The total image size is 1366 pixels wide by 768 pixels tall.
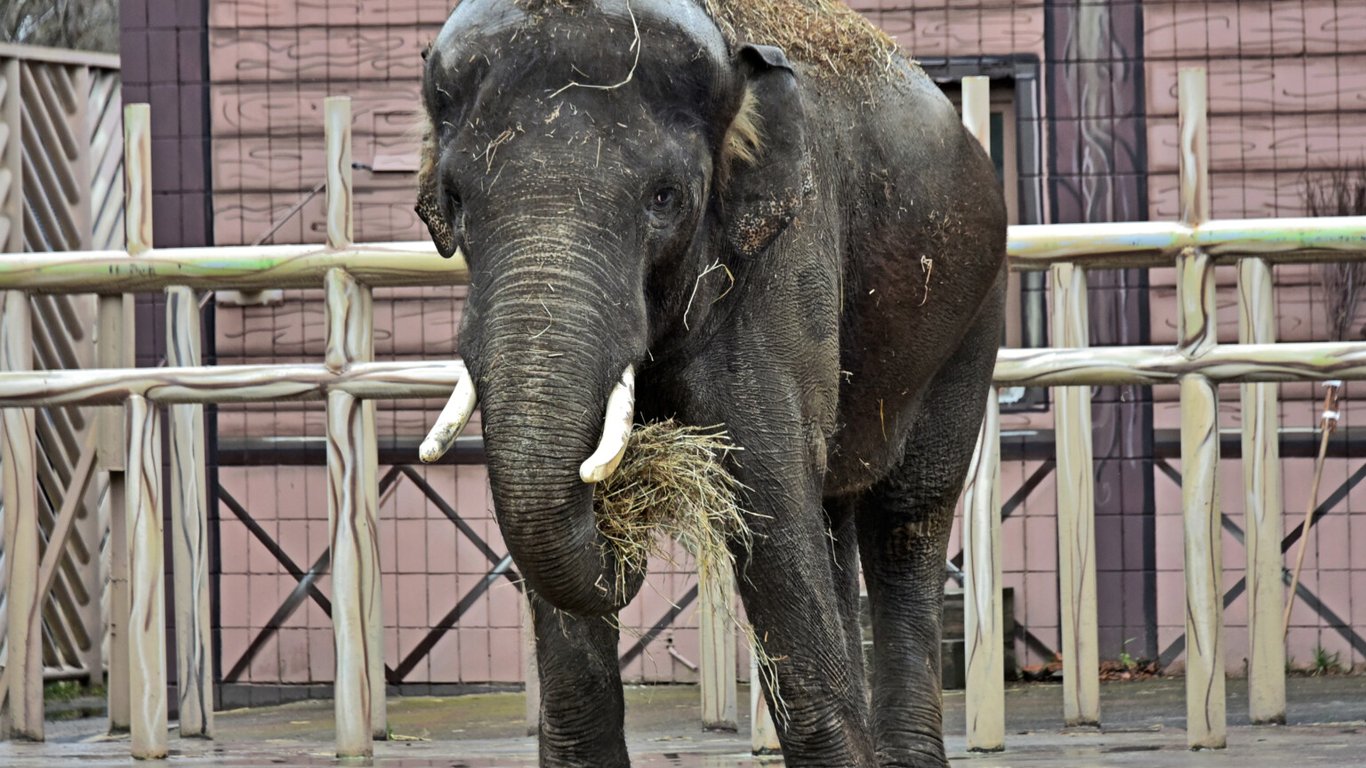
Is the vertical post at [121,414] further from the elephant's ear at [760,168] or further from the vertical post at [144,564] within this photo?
the elephant's ear at [760,168]

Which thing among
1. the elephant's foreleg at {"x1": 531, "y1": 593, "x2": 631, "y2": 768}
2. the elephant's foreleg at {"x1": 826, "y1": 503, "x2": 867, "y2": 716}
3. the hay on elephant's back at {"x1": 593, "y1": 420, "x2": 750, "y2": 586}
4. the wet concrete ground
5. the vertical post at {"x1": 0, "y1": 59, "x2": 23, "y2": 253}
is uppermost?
the vertical post at {"x1": 0, "y1": 59, "x2": 23, "y2": 253}

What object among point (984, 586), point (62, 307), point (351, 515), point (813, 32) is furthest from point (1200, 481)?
point (62, 307)

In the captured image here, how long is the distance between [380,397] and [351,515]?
37 cm

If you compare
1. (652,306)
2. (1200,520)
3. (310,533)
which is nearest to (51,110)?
(310,533)

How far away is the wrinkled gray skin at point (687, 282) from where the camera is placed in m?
3.70

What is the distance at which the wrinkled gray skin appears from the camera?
12.1 ft

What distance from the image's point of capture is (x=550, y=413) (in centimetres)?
361

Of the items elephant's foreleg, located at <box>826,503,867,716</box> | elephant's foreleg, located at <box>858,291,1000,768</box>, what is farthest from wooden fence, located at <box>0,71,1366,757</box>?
elephant's foreleg, located at <box>826,503,867,716</box>

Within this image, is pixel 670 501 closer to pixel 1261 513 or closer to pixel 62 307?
pixel 1261 513

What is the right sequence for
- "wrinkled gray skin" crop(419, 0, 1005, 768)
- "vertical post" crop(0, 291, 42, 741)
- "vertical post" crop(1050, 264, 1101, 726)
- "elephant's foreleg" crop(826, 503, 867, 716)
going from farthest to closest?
1. "vertical post" crop(0, 291, 42, 741)
2. "vertical post" crop(1050, 264, 1101, 726)
3. "elephant's foreleg" crop(826, 503, 867, 716)
4. "wrinkled gray skin" crop(419, 0, 1005, 768)

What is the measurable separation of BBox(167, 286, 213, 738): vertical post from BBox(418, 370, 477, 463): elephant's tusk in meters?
3.05

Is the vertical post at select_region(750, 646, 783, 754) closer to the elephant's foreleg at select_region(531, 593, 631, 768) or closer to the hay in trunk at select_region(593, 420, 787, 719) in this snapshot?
the elephant's foreleg at select_region(531, 593, 631, 768)

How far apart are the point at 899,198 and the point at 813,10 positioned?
465mm

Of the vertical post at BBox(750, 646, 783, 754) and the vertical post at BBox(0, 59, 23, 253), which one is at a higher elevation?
the vertical post at BBox(0, 59, 23, 253)
